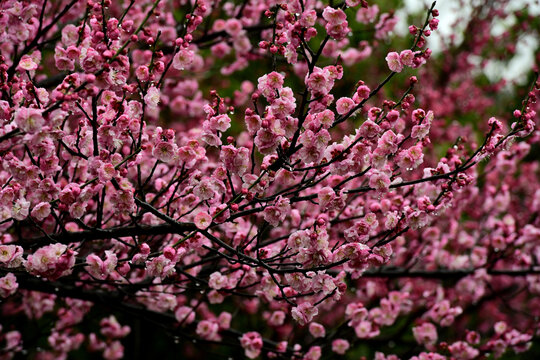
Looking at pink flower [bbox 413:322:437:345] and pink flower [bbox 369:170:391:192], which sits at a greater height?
pink flower [bbox 369:170:391:192]

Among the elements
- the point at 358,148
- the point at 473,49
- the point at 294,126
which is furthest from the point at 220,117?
the point at 473,49

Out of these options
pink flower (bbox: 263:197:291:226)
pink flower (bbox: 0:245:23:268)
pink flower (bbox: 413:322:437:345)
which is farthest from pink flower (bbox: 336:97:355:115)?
pink flower (bbox: 413:322:437:345)

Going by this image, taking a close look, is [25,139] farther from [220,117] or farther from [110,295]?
[110,295]

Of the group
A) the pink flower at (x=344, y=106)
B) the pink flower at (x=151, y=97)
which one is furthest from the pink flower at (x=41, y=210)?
the pink flower at (x=344, y=106)

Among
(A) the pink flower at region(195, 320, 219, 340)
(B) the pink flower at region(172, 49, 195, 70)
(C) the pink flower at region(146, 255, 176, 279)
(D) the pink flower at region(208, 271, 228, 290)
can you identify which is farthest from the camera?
(A) the pink flower at region(195, 320, 219, 340)

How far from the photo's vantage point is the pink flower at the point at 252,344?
10.7 ft

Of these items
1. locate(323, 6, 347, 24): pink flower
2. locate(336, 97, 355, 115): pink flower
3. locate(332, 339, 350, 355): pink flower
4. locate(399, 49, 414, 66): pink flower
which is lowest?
locate(332, 339, 350, 355): pink flower

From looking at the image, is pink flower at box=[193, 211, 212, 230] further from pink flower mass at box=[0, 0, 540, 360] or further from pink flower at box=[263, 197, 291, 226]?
pink flower at box=[263, 197, 291, 226]

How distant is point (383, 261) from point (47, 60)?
6015 millimetres

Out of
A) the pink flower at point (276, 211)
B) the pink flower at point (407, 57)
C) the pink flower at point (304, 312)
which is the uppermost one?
→ the pink flower at point (407, 57)

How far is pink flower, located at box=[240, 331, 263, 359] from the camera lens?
327 cm

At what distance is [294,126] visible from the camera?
2.18 m

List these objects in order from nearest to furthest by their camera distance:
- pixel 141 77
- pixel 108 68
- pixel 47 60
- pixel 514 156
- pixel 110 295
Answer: pixel 108 68
pixel 141 77
pixel 110 295
pixel 514 156
pixel 47 60

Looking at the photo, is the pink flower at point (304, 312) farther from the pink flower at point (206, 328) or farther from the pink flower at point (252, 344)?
the pink flower at point (206, 328)
